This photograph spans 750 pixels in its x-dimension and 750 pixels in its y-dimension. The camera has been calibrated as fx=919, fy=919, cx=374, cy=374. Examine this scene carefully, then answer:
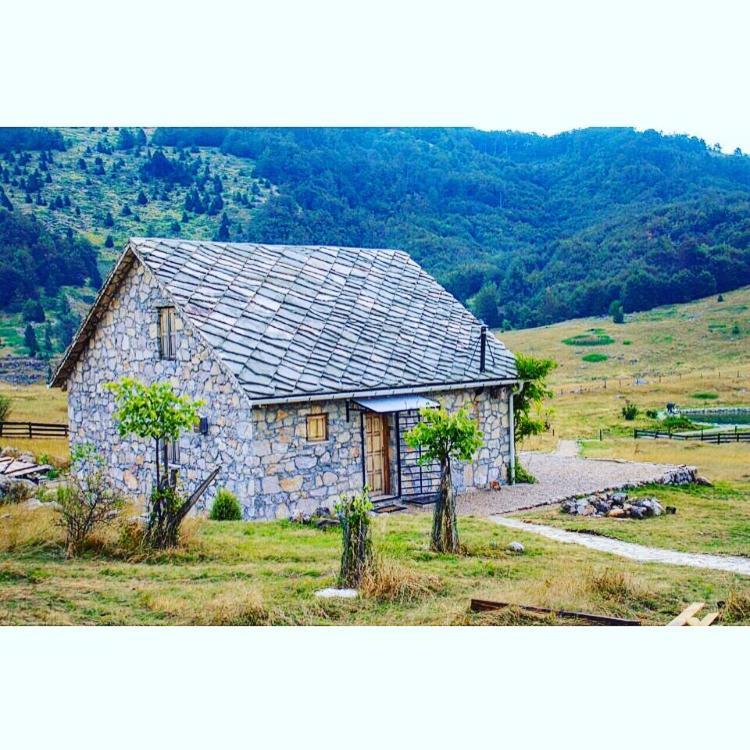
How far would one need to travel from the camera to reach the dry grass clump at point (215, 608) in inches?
314

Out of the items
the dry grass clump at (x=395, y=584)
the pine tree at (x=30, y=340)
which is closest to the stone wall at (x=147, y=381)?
the pine tree at (x=30, y=340)

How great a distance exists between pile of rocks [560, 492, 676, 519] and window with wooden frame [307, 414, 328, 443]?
3.79m

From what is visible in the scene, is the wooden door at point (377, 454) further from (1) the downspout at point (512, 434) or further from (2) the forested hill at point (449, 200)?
(2) the forested hill at point (449, 200)

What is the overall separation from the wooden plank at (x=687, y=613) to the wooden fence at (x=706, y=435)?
943 cm

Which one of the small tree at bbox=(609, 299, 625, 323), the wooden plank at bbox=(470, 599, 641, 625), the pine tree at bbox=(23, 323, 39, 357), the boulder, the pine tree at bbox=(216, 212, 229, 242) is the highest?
the pine tree at bbox=(216, 212, 229, 242)

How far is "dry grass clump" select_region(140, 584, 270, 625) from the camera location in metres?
7.96

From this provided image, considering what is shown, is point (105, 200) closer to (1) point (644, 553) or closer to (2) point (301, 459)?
(2) point (301, 459)

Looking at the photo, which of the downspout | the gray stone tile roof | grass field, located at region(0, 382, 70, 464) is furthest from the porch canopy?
grass field, located at region(0, 382, 70, 464)

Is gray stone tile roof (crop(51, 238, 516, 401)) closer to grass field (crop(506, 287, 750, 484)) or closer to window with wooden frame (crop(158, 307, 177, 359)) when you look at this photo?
window with wooden frame (crop(158, 307, 177, 359))

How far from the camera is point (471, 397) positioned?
15.4 metres

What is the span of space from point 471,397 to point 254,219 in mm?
4942

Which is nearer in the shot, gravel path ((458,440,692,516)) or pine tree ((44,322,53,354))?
pine tree ((44,322,53,354))

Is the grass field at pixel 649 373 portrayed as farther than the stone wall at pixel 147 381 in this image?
Yes

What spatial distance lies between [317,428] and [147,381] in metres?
3.06
